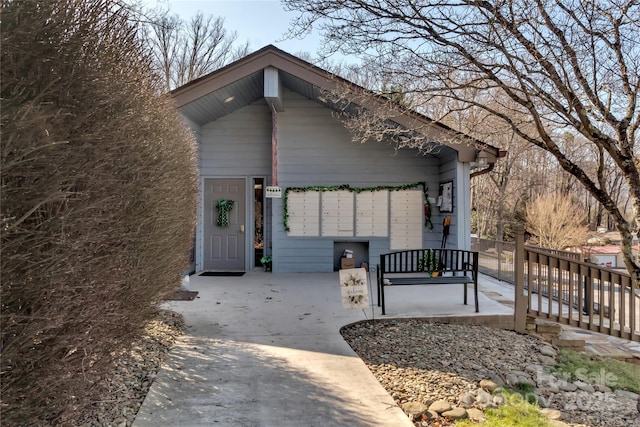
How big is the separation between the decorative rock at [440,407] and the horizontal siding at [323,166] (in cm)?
542

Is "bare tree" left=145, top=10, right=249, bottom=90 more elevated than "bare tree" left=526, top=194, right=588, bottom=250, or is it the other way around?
"bare tree" left=145, top=10, right=249, bottom=90

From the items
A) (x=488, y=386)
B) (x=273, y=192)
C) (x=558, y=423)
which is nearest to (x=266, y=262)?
(x=273, y=192)

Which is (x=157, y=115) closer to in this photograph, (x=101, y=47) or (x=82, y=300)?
(x=101, y=47)

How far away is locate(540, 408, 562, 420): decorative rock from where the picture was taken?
9.45ft

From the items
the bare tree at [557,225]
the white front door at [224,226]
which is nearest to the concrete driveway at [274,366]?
the white front door at [224,226]

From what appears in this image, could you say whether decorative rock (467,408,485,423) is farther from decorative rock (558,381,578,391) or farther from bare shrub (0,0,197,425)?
bare shrub (0,0,197,425)

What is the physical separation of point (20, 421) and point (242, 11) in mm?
5912

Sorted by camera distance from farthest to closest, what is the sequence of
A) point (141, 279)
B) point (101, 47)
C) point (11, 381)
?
point (141, 279), point (101, 47), point (11, 381)

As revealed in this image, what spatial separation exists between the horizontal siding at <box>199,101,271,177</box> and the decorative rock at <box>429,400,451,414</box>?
6.30m

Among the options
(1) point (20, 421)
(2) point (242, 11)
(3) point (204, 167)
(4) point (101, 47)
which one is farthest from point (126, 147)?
(3) point (204, 167)

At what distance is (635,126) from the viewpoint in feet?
11.3

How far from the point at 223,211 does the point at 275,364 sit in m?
5.43

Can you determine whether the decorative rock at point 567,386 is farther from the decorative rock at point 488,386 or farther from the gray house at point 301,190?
the gray house at point 301,190

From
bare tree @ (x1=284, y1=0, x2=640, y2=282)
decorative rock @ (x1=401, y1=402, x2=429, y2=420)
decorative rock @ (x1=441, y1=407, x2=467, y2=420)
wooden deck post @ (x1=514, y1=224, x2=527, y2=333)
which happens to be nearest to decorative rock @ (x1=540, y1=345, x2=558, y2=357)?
wooden deck post @ (x1=514, y1=224, x2=527, y2=333)
